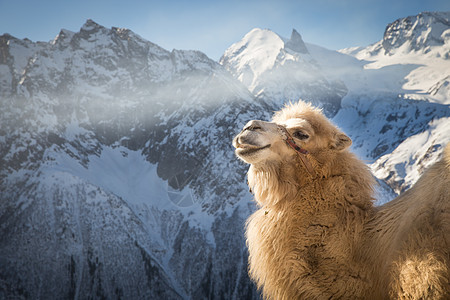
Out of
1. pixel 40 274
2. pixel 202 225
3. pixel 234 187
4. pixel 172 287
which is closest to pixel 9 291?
pixel 40 274

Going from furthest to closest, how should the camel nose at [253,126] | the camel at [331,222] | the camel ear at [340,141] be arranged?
1. the camel nose at [253,126]
2. the camel ear at [340,141]
3. the camel at [331,222]

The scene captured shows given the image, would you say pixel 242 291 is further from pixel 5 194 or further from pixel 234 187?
pixel 5 194

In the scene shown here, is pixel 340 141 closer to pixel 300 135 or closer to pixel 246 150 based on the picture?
pixel 300 135

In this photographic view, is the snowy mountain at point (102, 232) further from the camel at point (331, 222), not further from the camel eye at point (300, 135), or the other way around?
the camel eye at point (300, 135)

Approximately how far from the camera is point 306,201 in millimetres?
4344

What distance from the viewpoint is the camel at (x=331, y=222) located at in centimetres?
316

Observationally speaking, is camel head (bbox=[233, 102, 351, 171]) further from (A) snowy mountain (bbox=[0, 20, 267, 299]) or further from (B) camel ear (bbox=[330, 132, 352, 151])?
(A) snowy mountain (bbox=[0, 20, 267, 299])

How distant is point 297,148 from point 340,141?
58 centimetres

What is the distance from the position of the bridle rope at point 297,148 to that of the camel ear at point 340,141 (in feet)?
1.30

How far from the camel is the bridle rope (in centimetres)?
1

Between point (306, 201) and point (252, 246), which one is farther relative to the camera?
point (252, 246)

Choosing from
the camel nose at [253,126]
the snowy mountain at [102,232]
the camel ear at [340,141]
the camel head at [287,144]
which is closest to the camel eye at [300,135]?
the camel head at [287,144]

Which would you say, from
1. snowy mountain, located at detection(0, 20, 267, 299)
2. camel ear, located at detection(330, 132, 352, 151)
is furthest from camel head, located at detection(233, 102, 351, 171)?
snowy mountain, located at detection(0, 20, 267, 299)

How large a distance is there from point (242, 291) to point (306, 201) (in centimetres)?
14420
